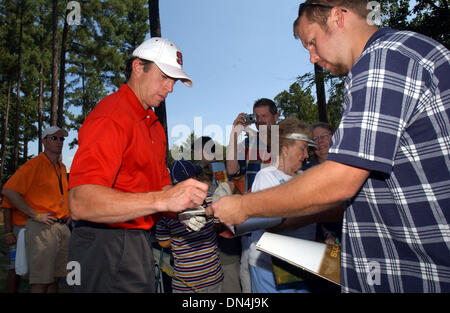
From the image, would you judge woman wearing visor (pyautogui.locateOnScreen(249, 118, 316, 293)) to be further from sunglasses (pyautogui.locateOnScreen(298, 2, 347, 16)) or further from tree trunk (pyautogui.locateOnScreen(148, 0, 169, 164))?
tree trunk (pyautogui.locateOnScreen(148, 0, 169, 164))

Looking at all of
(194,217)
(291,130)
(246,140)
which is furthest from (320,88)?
(194,217)

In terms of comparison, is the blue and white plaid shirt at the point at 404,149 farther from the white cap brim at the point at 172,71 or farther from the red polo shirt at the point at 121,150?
the white cap brim at the point at 172,71

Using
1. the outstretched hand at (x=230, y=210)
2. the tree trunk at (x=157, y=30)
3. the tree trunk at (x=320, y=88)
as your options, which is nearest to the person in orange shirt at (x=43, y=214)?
the outstretched hand at (x=230, y=210)

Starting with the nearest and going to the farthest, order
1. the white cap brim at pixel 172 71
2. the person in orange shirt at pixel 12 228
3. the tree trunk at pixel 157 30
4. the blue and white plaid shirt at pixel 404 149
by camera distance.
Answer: the blue and white plaid shirt at pixel 404 149, the white cap brim at pixel 172 71, the person in orange shirt at pixel 12 228, the tree trunk at pixel 157 30

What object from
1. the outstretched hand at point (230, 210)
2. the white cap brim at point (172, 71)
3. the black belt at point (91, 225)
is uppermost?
the white cap brim at point (172, 71)

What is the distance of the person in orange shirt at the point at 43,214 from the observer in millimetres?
5098

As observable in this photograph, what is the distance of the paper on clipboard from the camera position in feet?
6.16

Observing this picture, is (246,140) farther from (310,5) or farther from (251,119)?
(310,5)

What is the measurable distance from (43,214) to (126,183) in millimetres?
3775

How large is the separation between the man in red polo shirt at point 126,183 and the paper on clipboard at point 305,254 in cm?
49

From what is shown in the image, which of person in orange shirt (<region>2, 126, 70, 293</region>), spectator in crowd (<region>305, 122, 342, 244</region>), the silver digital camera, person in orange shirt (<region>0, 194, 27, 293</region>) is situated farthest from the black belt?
person in orange shirt (<region>0, 194, 27, 293</region>)

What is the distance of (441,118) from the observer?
4.42ft
